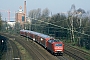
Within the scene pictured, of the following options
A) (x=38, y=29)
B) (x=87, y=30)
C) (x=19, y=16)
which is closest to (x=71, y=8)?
(x=87, y=30)

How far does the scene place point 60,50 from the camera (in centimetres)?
2967

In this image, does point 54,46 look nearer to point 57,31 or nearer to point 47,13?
point 57,31

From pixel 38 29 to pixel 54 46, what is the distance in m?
57.5

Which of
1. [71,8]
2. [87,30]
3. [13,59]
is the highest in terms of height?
[71,8]

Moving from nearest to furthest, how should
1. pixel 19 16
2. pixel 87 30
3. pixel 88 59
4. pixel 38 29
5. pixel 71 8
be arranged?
pixel 88 59 < pixel 87 30 < pixel 71 8 < pixel 38 29 < pixel 19 16

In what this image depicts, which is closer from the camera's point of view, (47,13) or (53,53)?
(53,53)

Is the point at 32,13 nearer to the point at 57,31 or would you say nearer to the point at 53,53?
the point at 57,31

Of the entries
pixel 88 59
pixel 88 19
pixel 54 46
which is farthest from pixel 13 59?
pixel 88 19

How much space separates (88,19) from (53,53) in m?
26.3

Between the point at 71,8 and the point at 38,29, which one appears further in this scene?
the point at 38,29

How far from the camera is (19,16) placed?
5285 inches

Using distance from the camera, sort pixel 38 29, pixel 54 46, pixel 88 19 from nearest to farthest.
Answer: pixel 54 46
pixel 88 19
pixel 38 29

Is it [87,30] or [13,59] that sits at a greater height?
[87,30]

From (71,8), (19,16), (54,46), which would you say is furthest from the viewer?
(19,16)
